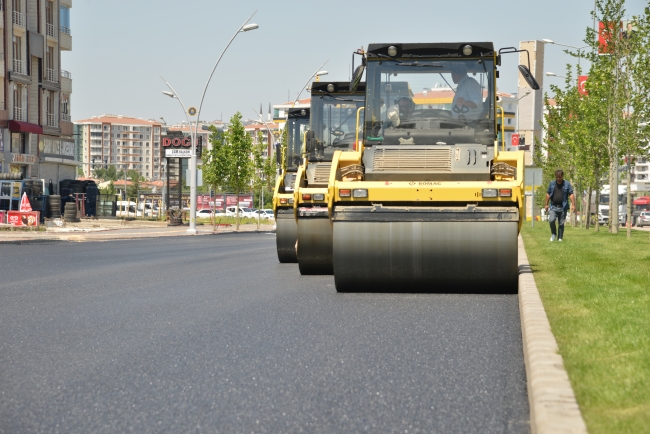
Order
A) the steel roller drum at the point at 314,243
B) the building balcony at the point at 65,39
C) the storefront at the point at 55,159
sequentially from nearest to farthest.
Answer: the steel roller drum at the point at 314,243
the storefront at the point at 55,159
the building balcony at the point at 65,39

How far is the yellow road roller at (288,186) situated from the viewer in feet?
58.2

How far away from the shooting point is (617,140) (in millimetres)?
33188

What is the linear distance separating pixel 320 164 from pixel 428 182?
479 centimetres

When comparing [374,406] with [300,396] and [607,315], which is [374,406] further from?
[607,315]

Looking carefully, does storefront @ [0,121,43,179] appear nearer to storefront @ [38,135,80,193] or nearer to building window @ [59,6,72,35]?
storefront @ [38,135,80,193]

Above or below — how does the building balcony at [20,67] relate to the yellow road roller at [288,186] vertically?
above

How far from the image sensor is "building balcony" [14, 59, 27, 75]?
191 ft

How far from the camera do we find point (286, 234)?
18359 mm

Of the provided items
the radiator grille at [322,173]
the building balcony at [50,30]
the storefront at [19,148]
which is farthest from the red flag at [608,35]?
the building balcony at [50,30]

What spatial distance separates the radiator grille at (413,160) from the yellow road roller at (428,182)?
0.01 meters

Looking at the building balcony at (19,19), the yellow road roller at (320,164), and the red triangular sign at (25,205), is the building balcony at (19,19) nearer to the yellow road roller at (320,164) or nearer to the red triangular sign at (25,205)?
the red triangular sign at (25,205)

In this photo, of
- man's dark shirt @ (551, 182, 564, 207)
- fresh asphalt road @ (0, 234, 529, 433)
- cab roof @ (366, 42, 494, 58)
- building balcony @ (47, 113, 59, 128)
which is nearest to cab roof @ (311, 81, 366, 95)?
cab roof @ (366, 42, 494, 58)

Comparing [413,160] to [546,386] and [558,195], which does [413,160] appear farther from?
[558,195]

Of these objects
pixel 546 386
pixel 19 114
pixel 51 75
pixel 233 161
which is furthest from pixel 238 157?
pixel 546 386
